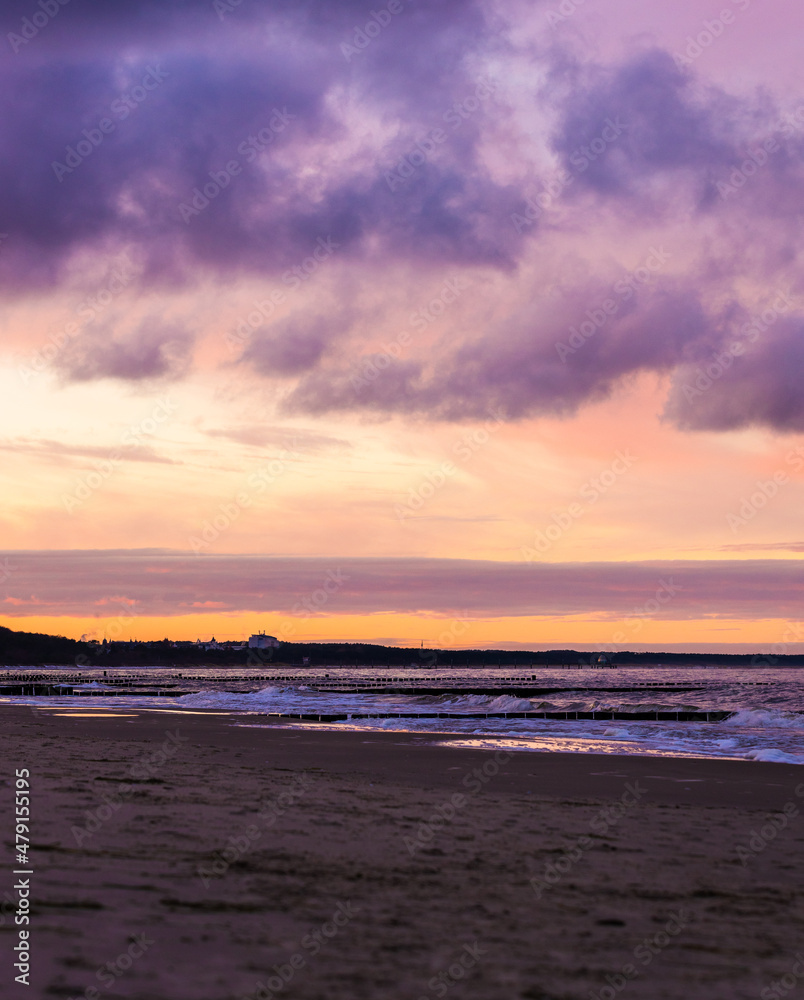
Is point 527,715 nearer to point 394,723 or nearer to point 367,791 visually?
point 394,723

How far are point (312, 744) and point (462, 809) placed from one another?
13.5 metres

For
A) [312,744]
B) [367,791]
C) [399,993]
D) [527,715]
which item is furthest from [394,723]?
[399,993]

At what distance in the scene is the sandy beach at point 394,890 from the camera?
18.6 ft

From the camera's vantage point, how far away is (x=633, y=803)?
545 inches

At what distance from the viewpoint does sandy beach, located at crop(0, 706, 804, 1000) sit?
5.67m
